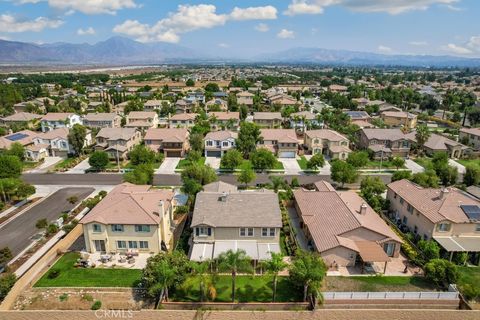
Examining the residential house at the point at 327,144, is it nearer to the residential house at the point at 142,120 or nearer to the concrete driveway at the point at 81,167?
the residential house at the point at 142,120

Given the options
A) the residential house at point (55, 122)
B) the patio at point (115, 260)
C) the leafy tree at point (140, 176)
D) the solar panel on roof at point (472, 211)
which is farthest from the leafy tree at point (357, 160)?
the residential house at point (55, 122)

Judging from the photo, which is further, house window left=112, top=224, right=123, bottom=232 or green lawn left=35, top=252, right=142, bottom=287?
house window left=112, top=224, right=123, bottom=232

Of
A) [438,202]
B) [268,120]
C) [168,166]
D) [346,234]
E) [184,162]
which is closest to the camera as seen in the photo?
[346,234]

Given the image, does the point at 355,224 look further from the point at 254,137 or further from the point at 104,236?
the point at 254,137

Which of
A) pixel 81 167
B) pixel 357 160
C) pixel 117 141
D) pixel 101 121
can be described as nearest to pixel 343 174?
pixel 357 160

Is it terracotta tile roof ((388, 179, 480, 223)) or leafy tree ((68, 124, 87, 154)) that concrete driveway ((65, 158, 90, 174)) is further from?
terracotta tile roof ((388, 179, 480, 223))

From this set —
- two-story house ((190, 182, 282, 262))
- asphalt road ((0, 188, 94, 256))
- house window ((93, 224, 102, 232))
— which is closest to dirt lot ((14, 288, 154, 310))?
house window ((93, 224, 102, 232))

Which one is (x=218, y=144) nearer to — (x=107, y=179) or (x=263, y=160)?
(x=263, y=160)
